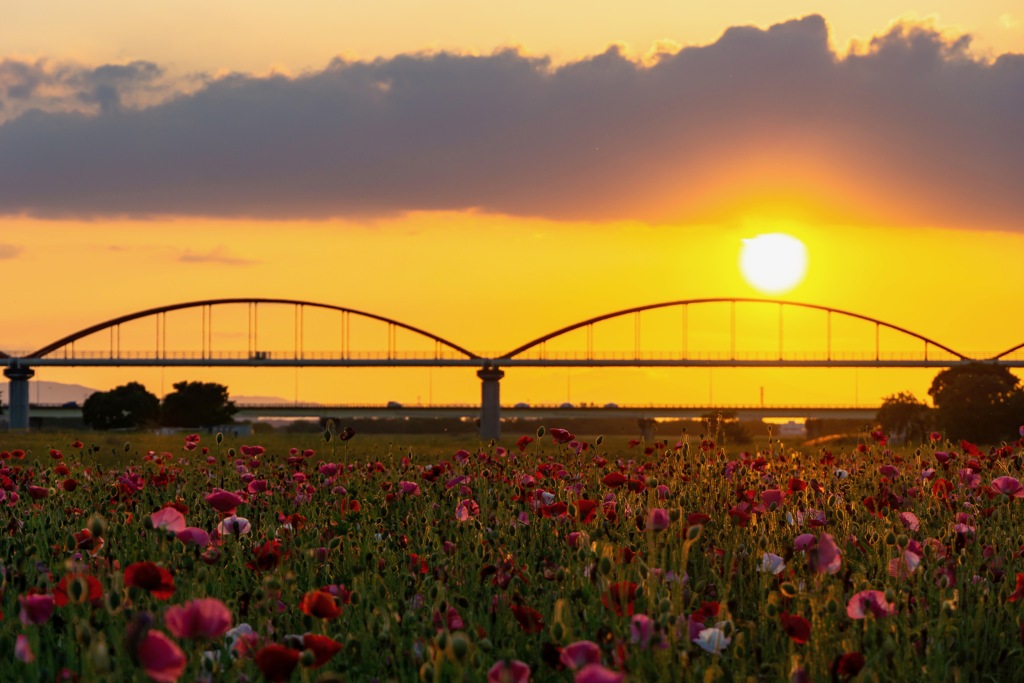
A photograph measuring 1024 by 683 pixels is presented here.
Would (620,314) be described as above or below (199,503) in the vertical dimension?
above

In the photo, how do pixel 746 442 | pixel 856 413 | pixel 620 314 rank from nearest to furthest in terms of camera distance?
pixel 746 442
pixel 620 314
pixel 856 413

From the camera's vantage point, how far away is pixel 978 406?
175 feet

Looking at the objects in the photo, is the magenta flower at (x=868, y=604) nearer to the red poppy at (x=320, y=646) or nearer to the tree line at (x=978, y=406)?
the red poppy at (x=320, y=646)

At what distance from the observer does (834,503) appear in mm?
9789

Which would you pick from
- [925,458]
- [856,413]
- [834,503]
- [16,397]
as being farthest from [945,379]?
[856,413]

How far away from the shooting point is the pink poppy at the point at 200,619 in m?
3.61

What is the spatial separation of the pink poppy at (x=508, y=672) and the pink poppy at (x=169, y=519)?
241 centimetres

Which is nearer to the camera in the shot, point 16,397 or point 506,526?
point 506,526

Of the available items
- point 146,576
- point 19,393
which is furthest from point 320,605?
point 19,393

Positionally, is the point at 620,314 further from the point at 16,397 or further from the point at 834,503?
the point at 834,503

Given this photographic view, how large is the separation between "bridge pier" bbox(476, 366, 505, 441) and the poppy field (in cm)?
9614

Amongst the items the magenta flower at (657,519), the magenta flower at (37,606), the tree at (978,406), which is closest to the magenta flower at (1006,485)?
the magenta flower at (657,519)

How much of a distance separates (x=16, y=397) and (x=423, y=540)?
119374mm

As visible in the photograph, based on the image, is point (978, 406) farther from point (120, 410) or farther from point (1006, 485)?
point (120, 410)
